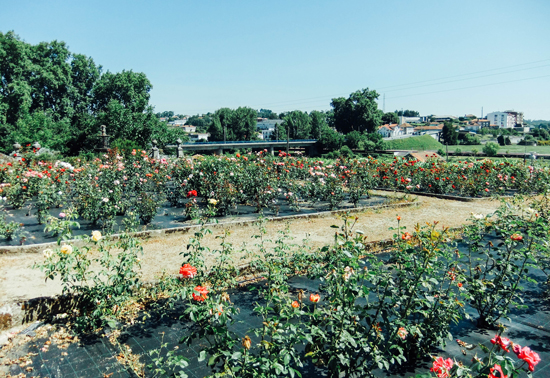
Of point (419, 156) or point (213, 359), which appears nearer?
point (213, 359)

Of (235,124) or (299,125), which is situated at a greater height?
(235,124)

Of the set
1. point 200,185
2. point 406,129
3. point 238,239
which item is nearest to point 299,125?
point 406,129

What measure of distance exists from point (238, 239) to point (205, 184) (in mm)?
2922

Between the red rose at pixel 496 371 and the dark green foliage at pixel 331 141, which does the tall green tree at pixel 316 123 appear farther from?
the red rose at pixel 496 371

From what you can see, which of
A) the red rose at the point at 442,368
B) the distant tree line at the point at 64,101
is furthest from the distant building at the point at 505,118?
the red rose at the point at 442,368

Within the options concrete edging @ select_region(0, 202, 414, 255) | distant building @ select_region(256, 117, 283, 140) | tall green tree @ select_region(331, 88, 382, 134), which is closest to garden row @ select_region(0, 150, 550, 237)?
concrete edging @ select_region(0, 202, 414, 255)

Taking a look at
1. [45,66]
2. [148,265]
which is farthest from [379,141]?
[148,265]

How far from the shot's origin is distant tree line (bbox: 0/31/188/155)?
89.8 feet

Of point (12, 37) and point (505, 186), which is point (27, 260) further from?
point (12, 37)

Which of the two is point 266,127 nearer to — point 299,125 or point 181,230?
point 299,125

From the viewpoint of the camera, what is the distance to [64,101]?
3953 cm

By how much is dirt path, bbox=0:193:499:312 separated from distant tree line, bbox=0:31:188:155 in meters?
17.2

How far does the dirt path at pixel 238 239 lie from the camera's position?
498 centimetres

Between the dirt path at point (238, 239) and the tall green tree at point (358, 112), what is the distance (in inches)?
2566
